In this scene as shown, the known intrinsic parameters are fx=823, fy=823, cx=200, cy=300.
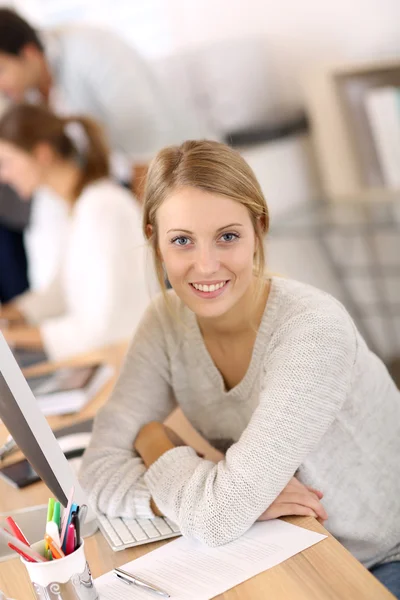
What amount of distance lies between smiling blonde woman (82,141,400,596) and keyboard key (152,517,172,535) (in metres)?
0.02

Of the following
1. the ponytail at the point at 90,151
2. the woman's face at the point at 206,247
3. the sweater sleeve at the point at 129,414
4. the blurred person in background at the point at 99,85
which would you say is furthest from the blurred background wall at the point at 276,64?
the woman's face at the point at 206,247

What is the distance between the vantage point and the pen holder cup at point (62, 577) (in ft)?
2.91

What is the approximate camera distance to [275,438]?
1027 millimetres

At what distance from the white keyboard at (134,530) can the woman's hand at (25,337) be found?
1.20 m

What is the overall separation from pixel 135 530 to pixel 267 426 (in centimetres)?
24

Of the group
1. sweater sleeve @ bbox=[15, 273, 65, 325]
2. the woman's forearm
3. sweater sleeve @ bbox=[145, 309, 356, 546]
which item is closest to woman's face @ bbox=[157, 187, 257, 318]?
sweater sleeve @ bbox=[145, 309, 356, 546]

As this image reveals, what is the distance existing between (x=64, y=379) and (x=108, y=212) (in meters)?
0.70

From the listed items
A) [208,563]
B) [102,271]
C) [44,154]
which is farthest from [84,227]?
[208,563]

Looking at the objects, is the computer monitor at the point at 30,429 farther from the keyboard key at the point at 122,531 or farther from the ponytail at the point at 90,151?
the ponytail at the point at 90,151

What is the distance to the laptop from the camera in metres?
0.96

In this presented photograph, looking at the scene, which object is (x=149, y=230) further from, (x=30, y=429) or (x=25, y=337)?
(x=25, y=337)

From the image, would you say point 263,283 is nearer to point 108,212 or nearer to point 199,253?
point 199,253

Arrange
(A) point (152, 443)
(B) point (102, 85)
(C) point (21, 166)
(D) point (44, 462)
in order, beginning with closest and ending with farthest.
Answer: (D) point (44, 462) < (A) point (152, 443) < (C) point (21, 166) < (B) point (102, 85)

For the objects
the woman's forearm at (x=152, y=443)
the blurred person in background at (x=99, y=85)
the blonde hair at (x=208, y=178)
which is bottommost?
the woman's forearm at (x=152, y=443)
